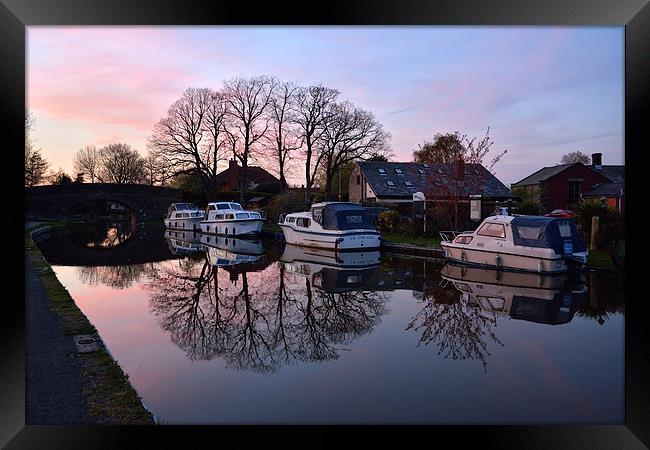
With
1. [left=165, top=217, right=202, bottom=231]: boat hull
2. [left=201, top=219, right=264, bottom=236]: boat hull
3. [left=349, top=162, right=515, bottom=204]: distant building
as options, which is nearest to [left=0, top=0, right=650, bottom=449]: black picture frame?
[left=201, top=219, right=264, bottom=236]: boat hull

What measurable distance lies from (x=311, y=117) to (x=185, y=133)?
7.61 meters

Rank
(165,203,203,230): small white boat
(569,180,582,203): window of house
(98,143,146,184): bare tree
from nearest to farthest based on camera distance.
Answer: (569,180,582,203): window of house
(165,203,203,230): small white boat
(98,143,146,184): bare tree

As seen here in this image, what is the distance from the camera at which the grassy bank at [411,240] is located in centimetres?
1961

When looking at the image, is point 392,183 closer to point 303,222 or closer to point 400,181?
point 400,181

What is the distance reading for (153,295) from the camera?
37.6 feet

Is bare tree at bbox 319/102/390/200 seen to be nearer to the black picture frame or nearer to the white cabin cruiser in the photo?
the white cabin cruiser

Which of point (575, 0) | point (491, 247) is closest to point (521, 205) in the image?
point (491, 247)

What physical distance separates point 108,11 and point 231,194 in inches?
1576

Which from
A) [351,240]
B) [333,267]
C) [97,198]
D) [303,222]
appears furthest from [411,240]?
[97,198]

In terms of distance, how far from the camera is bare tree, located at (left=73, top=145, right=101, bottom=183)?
42.8m

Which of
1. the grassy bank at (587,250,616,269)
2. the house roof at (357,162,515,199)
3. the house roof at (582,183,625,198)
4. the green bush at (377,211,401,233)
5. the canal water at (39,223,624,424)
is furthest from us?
the house roof at (357,162,515,199)

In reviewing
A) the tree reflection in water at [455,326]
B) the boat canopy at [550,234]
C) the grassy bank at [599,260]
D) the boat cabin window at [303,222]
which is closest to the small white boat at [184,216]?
the boat cabin window at [303,222]

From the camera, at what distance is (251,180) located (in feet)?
171

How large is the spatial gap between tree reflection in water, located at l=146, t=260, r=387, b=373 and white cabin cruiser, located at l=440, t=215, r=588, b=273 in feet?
15.5
